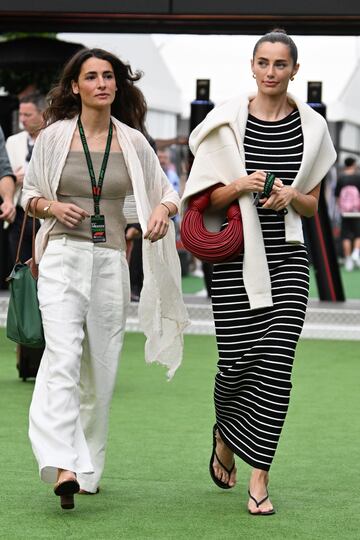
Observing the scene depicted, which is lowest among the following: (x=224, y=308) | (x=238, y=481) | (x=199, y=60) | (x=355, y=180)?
(x=355, y=180)

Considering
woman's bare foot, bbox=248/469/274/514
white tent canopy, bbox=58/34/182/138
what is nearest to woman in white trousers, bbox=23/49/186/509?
woman's bare foot, bbox=248/469/274/514

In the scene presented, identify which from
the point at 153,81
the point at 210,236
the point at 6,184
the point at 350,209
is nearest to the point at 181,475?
the point at 210,236

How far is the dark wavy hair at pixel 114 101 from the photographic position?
637 cm

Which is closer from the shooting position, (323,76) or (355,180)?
(323,76)

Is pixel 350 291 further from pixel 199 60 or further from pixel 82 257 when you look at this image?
pixel 82 257

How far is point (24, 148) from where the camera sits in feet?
38.4

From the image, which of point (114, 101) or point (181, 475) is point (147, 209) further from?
point (181, 475)

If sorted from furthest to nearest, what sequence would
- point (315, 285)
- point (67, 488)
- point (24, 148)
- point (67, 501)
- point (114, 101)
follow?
point (315, 285)
point (24, 148)
point (114, 101)
point (67, 501)
point (67, 488)

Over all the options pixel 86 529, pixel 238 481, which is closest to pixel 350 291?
pixel 238 481

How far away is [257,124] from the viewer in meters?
6.26

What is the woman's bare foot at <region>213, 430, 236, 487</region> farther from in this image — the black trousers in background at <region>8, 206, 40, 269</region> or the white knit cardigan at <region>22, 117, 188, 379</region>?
the black trousers in background at <region>8, 206, 40, 269</region>

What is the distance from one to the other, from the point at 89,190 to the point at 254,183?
72 cm

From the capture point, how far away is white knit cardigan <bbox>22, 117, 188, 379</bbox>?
6258 mm

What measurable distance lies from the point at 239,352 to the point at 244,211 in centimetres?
61
